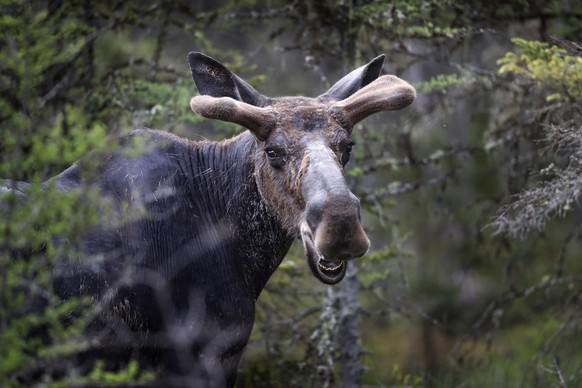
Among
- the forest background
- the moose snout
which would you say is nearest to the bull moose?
the moose snout

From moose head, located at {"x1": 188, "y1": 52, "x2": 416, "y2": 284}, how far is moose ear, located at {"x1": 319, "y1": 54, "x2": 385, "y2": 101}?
0.14 feet

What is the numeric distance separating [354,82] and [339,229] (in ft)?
6.23

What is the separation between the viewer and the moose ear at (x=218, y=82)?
6266 mm

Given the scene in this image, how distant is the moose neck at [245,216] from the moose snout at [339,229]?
87 centimetres

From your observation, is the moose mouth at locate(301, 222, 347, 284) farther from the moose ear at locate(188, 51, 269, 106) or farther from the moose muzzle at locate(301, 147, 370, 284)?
the moose ear at locate(188, 51, 269, 106)

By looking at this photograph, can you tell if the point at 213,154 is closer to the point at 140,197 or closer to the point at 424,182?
the point at 140,197

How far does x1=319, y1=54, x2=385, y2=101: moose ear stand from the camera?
6.45 metres

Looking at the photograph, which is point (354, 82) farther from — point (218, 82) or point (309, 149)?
point (309, 149)

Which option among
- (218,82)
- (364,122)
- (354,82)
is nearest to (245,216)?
(218,82)

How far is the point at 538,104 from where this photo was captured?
856 centimetres

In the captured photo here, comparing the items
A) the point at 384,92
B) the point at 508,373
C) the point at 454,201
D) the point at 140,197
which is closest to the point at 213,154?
the point at 140,197

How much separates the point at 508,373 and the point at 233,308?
4277 millimetres

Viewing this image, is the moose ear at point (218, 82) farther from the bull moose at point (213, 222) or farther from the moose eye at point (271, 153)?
the moose eye at point (271, 153)

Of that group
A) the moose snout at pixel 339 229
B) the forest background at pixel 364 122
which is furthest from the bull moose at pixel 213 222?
the forest background at pixel 364 122
